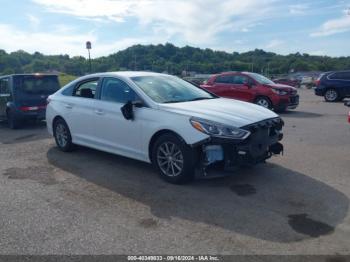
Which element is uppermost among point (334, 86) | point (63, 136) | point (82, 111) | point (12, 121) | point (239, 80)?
point (239, 80)

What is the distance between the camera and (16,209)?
4922 millimetres

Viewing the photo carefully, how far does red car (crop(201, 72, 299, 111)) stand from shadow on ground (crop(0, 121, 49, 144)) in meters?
6.26

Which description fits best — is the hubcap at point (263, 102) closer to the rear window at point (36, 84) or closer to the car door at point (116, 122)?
the rear window at point (36, 84)

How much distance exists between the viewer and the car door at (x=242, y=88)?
14570mm

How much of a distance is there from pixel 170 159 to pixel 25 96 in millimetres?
7642

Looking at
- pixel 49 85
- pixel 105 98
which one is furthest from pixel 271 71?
pixel 105 98

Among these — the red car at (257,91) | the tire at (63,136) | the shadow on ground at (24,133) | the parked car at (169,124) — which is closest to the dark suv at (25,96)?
the shadow on ground at (24,133)

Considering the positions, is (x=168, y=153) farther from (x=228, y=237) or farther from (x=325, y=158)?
(x=325, y=158)

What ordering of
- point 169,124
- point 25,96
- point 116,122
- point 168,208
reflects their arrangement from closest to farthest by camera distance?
point 168,208, point 169,124, point 116,122, point 25,96

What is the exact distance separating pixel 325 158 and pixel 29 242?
5334 mm

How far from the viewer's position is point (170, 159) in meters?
5.68

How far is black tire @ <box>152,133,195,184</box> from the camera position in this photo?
17.7 feet

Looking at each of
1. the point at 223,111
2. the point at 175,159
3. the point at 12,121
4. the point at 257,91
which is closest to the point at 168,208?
the point at 175,159

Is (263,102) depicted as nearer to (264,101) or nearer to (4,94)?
(264,101)
